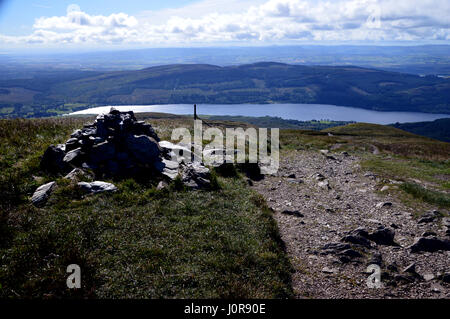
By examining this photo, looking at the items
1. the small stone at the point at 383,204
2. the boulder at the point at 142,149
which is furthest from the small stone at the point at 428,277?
the boulder at the point at 142,149

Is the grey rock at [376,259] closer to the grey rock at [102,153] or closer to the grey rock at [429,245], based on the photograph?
the grey rock at [429,245]

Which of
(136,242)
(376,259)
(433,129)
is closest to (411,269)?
(376,259)

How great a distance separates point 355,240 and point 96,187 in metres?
12.9

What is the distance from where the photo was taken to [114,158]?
16891 millimetres

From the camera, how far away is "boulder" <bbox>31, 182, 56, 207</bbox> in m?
12.3

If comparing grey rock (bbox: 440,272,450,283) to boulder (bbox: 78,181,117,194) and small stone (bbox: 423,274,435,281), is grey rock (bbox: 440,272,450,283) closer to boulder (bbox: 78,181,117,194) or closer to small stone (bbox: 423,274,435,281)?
small stone (bbox: 423,274,435,281)

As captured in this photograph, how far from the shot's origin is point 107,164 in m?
16.3

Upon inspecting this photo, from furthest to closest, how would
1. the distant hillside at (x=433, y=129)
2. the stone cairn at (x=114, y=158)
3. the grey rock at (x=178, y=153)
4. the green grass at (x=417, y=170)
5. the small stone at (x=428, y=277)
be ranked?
1. the distant hillside at (x=433, y=129)
2. the green grass at (x=417, y=170)
3. the grey rock at (x=178, y=153)
4. the stone cairn at (x=114, y=158)
5. the small stone at (x=428, y=277)

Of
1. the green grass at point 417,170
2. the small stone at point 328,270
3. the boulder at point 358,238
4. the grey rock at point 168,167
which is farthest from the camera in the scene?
the green grass at point 417,170

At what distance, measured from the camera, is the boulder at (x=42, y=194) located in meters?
12.3

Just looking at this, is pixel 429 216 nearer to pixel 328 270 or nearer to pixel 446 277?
pixel 446 277

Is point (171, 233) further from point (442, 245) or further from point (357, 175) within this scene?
point (357, 175)

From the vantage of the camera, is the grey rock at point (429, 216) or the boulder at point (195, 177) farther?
the boulder at point (195, 177)

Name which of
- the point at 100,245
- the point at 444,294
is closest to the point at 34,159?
the point at 100,245
